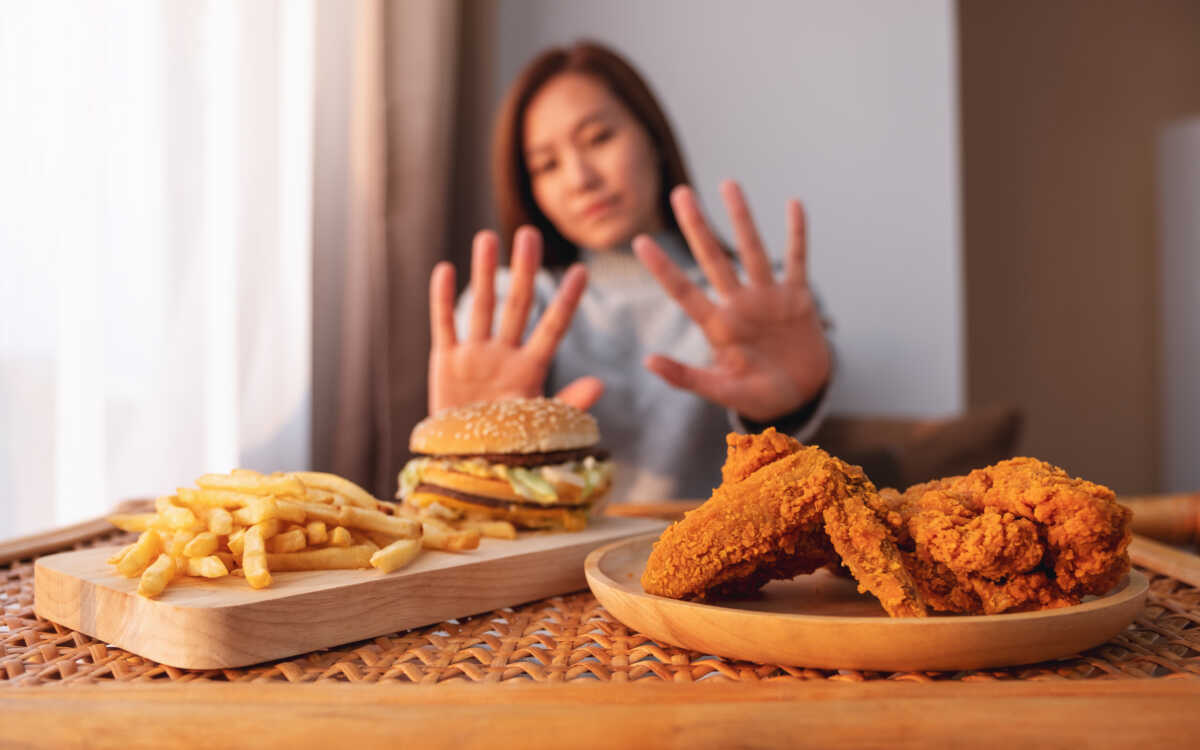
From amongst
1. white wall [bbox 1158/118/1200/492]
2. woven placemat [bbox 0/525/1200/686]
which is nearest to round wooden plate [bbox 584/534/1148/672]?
woven placemat [bbox 0/525/1200/686]

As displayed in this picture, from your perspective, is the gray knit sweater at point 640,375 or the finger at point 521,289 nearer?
the finger at point 521,289

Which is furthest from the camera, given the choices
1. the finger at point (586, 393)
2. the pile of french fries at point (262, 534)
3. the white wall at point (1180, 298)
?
the white wall at point (1180, 298)

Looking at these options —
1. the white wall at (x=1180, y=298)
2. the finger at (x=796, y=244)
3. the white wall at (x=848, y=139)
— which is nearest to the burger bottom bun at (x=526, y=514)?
the finger at (x=796, y=244)

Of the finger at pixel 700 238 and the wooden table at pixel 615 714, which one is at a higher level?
the finger at pixel 700 238

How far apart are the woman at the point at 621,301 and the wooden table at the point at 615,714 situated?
133 cm

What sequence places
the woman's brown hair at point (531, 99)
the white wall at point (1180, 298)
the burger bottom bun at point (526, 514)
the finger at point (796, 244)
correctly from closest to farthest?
the burger bottom bun at point (526, 514), the finger at point (796, 244), the woman's brown hair at point (531, 99), the white wall at point (1180, 298)

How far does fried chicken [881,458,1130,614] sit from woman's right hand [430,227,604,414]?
1.32m

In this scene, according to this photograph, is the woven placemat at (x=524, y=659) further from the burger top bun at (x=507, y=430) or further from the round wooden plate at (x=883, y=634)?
the burger top bun at (x=507, y=430)

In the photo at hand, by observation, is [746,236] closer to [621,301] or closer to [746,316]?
[746,316]

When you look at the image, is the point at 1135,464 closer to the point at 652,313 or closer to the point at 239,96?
the point at 652,313

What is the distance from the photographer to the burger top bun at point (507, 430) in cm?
139

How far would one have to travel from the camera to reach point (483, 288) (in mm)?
2082

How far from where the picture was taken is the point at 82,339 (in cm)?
222

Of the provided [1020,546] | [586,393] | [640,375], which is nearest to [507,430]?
[586,393]
